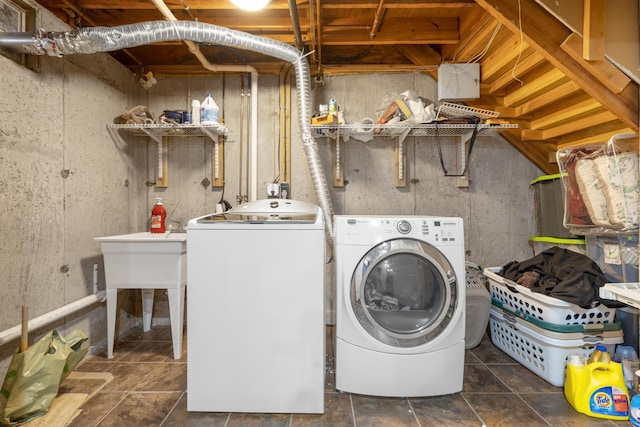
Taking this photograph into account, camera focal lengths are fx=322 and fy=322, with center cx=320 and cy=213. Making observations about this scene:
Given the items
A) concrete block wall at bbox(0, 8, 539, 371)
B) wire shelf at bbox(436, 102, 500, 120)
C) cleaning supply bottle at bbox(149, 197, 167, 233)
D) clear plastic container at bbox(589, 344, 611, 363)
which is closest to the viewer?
clear plastic container at bbox(589, 344, 611, 363)

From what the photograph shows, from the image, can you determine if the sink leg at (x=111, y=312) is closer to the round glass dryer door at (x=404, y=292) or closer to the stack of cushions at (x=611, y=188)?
the round glass dryer door at (x=404, y=292)

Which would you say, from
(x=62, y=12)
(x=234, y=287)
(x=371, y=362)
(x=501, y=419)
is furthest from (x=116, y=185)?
(x=501, y=419)

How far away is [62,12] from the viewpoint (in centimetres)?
218

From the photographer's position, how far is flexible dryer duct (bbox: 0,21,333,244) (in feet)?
5.93

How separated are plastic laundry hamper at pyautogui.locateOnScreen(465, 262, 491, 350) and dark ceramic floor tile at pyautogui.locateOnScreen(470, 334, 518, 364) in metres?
0.05

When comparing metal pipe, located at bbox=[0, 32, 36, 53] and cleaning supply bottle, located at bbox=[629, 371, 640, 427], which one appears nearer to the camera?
cleaning supply bottle, located at bbox=[629, 371, 640, 427]

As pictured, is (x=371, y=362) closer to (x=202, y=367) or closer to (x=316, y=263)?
(x=316, y=263)

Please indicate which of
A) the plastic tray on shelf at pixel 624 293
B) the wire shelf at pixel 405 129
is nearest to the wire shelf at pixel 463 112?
the wire shelf at pixel 405 129

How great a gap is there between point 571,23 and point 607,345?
1.80 metres

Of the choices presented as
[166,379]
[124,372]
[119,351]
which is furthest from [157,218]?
[166,379]

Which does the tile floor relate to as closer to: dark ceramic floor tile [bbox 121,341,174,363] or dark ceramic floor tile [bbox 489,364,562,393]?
dark ceramic floor tile [bbox 489,364,562,393]

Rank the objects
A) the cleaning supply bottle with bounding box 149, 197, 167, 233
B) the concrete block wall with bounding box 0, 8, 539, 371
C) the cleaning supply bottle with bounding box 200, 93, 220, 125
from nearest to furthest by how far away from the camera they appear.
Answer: the cleaning supply bottle with bounding box 200, 93, 220, 125 < the cleaning supply bottle with bounding box 149, 197, 167, 233 < the concrete block wall with bounding box 0, 8, 539, 371

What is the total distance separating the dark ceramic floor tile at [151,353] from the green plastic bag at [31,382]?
0.61 meters

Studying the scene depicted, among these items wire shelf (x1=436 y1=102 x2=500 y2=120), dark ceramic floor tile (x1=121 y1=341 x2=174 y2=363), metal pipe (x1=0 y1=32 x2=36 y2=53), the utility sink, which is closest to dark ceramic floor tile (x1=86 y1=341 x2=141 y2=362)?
dark ceramic floor tile (x1=121 y1=341 x2=174 y2=363)
